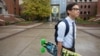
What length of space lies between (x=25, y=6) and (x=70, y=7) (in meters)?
74.9

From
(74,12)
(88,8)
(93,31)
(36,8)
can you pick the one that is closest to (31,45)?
(74,12)

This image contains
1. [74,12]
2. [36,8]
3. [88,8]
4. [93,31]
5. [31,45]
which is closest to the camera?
[74,12]

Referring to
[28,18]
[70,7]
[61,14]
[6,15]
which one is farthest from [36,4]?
[70,7]

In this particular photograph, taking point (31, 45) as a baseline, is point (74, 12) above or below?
above

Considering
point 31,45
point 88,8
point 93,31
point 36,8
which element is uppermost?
point 36,8

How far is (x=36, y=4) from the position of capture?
3093 inches

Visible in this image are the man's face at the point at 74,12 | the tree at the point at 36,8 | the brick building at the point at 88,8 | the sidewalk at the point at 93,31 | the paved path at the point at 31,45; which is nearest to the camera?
the man's face at the point at 74,12

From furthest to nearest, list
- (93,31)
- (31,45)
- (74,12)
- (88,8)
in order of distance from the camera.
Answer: (88,8), (93,31), (31,45), (74,12)

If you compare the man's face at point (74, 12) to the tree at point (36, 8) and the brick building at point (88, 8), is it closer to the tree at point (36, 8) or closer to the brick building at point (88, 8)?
the tree at point (36, 8)

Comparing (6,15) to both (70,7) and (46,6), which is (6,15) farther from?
(70,7)

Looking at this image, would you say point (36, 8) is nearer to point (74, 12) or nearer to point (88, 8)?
point (88, 8)

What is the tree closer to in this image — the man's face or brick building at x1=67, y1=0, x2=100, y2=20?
brick building at x1=67, y1=0, x2=100, y2=20

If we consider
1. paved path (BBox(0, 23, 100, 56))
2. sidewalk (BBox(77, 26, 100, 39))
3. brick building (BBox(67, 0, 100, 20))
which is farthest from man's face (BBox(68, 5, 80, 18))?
brick building (BBox(67, 0, 100, 20))

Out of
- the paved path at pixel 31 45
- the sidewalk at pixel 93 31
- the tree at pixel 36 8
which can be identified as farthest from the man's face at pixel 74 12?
the tree at pixel 36 8
